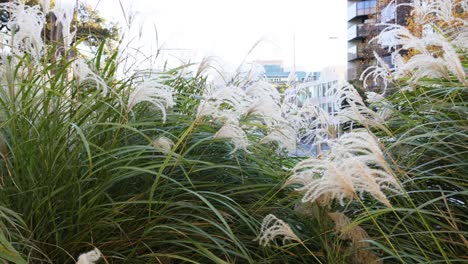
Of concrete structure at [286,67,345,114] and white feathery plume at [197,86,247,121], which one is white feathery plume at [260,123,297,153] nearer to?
white feathery plume at [197,86,247,121]

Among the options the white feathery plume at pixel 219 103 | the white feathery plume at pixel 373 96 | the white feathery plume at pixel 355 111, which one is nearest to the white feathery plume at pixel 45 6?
the white feathery plume at pixel 219 103

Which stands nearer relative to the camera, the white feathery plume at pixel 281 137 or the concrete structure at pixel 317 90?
the white feathery plume at pixel 281 137

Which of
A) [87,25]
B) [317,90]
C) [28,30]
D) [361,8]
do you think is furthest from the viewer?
[361,8]

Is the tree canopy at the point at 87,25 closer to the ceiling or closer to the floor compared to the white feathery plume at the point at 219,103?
closer to the ceiling

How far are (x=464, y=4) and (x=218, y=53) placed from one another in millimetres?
764

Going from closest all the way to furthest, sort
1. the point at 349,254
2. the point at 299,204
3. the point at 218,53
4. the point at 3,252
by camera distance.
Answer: the point at 3,252 → the point at 349,254 → the point at 299,204 → the point at 218,53

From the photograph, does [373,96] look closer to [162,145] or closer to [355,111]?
[355,111]

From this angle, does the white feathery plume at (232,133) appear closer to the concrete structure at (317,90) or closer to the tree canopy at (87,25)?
the concrete structure at (317,90)

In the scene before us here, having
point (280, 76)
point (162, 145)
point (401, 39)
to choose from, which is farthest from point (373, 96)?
point (280, 76)

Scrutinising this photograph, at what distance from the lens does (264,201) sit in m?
1.03

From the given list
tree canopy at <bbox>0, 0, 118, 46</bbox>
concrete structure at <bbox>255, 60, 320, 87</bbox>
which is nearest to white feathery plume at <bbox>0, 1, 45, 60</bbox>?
tree canopy at <bbox>0, 0, 118, 46</bbox>

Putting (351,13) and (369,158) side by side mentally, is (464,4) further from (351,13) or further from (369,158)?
(351,13)

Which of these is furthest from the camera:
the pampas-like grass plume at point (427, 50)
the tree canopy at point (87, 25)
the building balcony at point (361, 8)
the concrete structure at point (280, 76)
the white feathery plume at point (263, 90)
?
the building balcony at point (361, 8)

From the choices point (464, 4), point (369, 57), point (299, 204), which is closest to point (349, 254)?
point (299, 204)
